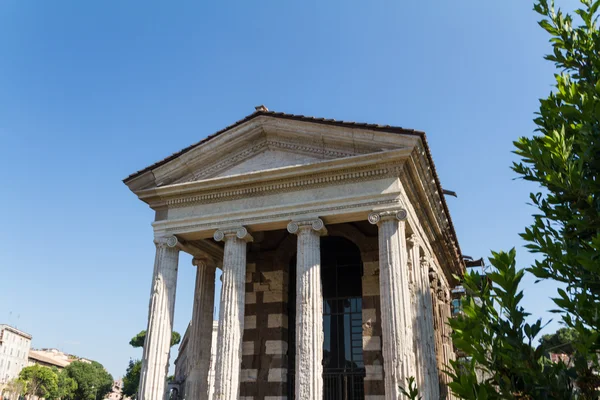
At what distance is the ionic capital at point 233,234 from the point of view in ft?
45.9

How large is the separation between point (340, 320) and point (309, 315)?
3.87 meters

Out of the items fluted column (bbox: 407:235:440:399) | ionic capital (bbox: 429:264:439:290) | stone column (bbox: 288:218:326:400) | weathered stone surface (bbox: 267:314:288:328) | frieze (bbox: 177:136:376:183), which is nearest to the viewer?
stone column (bbox: 288:218:326:400)

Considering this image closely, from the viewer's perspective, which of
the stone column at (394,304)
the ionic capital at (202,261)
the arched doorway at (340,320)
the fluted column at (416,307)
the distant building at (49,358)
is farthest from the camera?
the distant building at (49,358)

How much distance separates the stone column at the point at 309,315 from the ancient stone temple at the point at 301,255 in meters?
0.03

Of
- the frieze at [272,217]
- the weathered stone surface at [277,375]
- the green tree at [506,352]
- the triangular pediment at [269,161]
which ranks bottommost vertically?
the green tree at [506,352]

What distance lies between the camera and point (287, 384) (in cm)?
1554

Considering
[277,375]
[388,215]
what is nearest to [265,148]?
[388,215]

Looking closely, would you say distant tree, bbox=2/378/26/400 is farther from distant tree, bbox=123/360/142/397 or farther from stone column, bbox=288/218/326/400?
stone column, bbox=288/218/326/400

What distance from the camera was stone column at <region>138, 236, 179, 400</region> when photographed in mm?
13319

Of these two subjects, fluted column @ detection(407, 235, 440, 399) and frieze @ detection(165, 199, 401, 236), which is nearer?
fluted column @ detection(407, 235, 440, 399)

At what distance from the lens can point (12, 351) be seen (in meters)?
74.9

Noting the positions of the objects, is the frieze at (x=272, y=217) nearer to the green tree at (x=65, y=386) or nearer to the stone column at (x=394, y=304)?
the stone column at (x=394, y=304)

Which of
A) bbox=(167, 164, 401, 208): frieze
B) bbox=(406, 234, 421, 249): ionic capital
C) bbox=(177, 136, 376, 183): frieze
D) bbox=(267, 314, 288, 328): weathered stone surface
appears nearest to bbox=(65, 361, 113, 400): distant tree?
bbox=(267, 314, 288, 328): weathered stone surface

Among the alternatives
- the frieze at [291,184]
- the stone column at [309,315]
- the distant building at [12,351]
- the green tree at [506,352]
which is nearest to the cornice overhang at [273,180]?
the frieze at [291,184]
